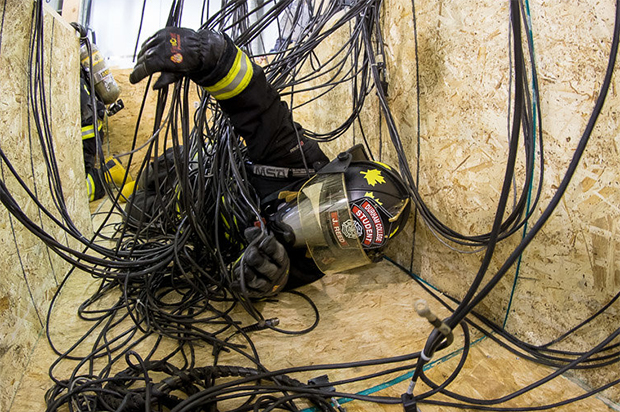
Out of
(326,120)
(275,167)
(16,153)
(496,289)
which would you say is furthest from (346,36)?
(16,153)

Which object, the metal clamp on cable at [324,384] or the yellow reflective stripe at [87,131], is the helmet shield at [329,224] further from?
the yellow reflective stripe at [87,131]

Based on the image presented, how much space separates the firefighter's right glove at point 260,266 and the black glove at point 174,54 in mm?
519

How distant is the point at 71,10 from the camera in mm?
3074

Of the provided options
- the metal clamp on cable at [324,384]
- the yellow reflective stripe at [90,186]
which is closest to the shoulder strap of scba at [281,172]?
the metal clamp on cable at [324,384]

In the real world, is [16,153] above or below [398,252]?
above

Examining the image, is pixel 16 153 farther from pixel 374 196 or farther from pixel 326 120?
pixel 326 120

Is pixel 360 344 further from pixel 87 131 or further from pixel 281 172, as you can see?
pixel 87 131

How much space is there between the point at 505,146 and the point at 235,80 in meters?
0.86

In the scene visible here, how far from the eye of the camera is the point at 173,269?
1498mm

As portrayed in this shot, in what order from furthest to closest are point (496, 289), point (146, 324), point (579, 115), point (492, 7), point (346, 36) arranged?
1. point (346, 36)
2. point (146, 324)
3. point (496, 289)
4. point (492, 7)
5. point (579, 115)

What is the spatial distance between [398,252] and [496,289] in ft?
1.76

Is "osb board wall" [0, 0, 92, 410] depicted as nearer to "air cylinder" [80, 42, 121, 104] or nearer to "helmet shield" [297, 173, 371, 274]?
"helmet shield" [297, 173, 371, 274]

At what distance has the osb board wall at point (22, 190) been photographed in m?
1.07

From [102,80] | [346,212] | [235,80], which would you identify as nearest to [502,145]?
[346,212]
